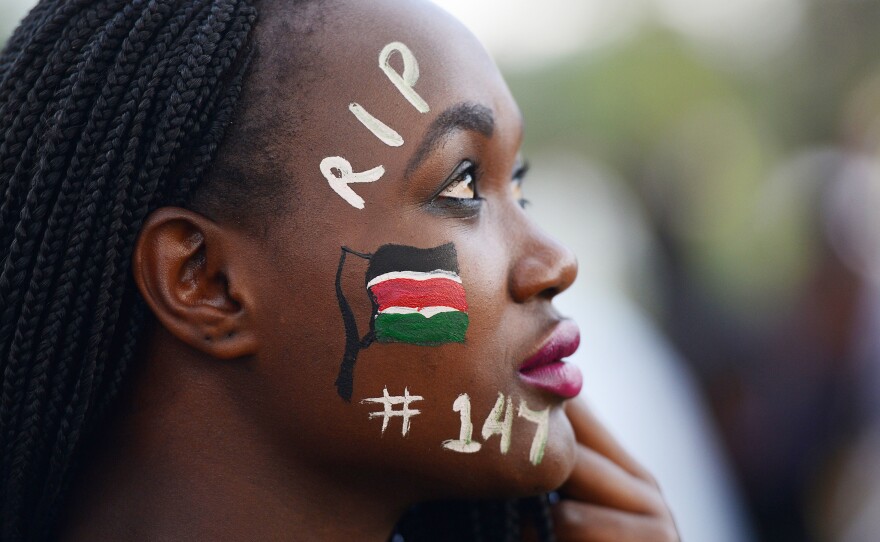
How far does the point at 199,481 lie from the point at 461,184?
848 mm

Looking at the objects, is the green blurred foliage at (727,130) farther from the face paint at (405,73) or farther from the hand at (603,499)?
the face paint at (405,73)

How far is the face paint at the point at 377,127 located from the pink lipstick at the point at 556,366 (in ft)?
1.80

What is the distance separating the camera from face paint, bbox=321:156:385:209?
1905mm

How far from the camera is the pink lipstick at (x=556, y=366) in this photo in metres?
2.02

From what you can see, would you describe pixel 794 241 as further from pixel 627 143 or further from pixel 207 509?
pixel 627 143

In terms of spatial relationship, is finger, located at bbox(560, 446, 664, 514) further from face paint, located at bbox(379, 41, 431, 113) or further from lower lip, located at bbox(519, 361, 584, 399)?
face paint, located at bbox(379, 41, 431, 113)

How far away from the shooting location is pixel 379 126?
194 centimetres

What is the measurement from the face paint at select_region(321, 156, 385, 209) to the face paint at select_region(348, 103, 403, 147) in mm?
83

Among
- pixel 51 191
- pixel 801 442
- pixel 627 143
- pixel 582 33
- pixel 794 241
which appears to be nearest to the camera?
pixel 51 191

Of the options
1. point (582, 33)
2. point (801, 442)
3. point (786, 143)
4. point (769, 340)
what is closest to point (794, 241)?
point (769, 340)

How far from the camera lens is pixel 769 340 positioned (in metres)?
5.07

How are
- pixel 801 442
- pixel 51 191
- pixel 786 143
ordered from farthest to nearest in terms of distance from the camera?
pixel 786 143 → pixel 801 442 → pixel 51 191

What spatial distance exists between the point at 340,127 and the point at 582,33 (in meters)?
18.4

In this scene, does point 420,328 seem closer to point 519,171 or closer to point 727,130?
point 519,171
